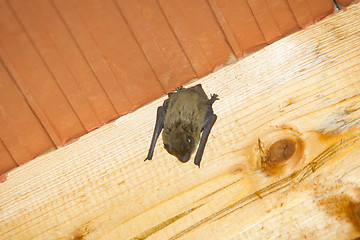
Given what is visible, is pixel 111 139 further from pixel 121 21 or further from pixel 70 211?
pixel 121 21

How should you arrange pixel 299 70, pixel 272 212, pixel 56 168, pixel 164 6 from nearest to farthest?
1. pixel 272 212
2. pixel 299 70
3. pixel 56 168
4. pixel 164 6

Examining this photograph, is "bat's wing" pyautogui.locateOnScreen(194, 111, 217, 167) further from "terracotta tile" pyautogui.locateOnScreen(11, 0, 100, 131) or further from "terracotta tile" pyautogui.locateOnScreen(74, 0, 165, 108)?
"terracotta tile" pyautogui.locateOnScreen(11, 0, 100, 131)

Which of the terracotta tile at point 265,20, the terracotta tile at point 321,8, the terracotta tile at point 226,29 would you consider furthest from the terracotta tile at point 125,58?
the terracotta tile at point 321,8

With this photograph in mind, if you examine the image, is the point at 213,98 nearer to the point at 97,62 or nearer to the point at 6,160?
the point at 97,62

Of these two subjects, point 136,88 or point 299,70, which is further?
point 136,88

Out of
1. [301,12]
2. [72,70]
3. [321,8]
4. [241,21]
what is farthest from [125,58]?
[321,8]

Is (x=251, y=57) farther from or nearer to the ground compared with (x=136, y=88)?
nearer to the ground

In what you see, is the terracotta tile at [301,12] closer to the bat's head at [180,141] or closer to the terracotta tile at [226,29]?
the terracotta tile at [226,29]

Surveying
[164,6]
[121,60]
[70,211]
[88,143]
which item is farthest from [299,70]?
[70,211]
